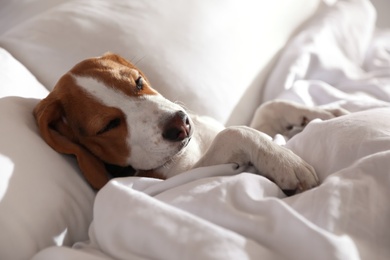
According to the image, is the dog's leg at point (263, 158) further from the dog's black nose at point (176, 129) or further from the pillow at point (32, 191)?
the pillow at point (32, 191)

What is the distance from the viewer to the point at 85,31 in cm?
153

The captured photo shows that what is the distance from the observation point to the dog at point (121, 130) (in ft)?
3.77

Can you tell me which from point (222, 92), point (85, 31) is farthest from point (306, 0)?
point (85, 31)

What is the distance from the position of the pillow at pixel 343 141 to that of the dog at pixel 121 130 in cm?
8

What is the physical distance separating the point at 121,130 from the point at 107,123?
36 millimetres

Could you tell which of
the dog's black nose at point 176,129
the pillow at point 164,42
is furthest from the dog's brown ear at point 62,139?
the pillow at point 164,42

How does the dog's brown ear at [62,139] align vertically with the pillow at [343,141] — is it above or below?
below

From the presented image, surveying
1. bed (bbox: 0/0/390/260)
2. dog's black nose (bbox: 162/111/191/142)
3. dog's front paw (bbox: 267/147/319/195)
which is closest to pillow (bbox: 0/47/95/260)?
bed (bbox: 0/0/390/260)

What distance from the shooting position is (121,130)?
119 cm

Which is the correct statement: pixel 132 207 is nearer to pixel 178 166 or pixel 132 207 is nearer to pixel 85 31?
pixel 178 166

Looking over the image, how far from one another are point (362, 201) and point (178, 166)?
0.49 metres

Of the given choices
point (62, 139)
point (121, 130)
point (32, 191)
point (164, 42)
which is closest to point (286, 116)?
point (164, 42)

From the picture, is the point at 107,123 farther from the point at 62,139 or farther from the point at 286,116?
the point at 286,116

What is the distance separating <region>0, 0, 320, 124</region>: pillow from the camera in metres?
1.50
